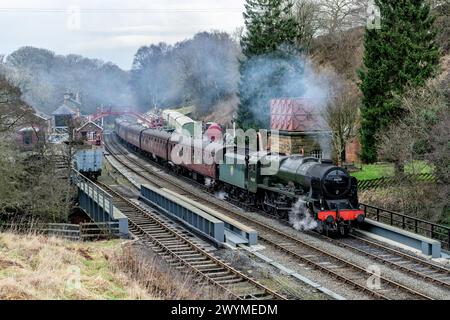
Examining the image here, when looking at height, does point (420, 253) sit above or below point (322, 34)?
below

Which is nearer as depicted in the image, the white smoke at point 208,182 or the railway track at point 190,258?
the railway track at point 190,258

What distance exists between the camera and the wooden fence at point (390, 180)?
82.5 ft

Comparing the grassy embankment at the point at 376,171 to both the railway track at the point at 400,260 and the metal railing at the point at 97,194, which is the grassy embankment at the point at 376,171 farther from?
the metal railing at the point at 97,194

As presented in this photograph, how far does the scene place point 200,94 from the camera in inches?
3529

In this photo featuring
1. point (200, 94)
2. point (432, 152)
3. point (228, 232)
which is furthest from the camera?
point (200, 94)

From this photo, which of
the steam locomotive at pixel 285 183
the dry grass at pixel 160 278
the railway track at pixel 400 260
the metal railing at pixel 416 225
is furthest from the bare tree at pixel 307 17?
the dry grass at pixel 160 278

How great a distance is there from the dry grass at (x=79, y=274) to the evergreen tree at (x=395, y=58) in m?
18.2

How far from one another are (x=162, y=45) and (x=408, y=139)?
119113 mm

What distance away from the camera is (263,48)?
44.6 metres

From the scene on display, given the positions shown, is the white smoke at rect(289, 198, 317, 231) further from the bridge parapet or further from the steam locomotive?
the bridge parapet

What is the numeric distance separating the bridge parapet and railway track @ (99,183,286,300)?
100 centimetres

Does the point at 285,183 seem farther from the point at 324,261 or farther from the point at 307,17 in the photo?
the point at 307,17
